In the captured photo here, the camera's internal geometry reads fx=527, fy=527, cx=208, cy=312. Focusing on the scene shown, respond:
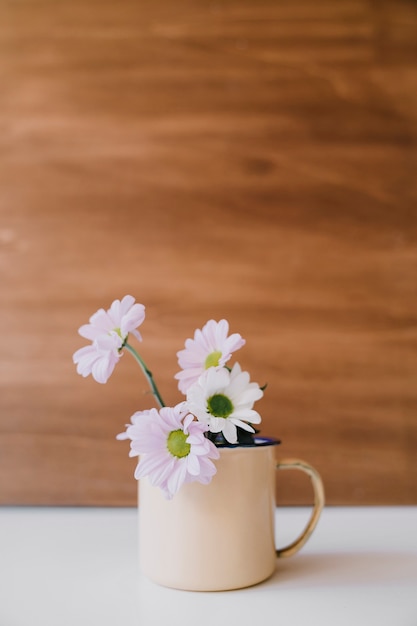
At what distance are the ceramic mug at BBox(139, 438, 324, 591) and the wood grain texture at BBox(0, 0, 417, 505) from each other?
274 mm

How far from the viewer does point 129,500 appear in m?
0.73

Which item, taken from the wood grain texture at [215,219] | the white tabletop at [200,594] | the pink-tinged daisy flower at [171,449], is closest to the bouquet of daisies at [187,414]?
the pink-tinged daisy flower at [171,449]

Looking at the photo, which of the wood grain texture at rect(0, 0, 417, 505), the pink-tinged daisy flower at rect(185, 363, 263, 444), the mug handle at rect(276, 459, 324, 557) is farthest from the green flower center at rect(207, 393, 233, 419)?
the wood grain texture at rect(0, 0, 417, 505)

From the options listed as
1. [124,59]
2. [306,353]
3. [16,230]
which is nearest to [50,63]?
[124,59]

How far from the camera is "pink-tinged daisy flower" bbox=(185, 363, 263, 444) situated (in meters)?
0.43

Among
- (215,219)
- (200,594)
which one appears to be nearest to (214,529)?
(200,594)

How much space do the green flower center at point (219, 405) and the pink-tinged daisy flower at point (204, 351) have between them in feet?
0.11

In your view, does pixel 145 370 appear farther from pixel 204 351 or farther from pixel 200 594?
pixel 200 594

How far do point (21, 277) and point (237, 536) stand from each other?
499 mm

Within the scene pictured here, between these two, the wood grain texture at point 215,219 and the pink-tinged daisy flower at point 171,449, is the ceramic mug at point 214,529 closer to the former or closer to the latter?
the pink-tinged daisy flower at point 171,449

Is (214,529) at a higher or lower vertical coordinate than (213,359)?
lower

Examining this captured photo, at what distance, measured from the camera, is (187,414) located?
0.45 meters

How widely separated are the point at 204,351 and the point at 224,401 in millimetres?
57

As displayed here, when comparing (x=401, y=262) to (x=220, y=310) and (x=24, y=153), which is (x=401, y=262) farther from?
(x=24, y=153)
